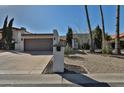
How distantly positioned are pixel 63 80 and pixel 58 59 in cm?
209

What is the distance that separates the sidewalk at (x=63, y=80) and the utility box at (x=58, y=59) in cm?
82

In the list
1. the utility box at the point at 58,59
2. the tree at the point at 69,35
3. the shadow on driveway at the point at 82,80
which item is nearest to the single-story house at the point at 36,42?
the tree at the point at 69,35

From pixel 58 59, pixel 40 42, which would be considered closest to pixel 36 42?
pixel 40 42

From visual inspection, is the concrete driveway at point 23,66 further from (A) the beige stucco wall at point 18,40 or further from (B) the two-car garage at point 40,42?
(A) the beige stucco wall at point 18,40

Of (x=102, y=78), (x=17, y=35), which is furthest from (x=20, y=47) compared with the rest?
(x=102, y=78)

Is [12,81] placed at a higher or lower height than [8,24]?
lower

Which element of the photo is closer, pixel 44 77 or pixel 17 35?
pixel 44 77

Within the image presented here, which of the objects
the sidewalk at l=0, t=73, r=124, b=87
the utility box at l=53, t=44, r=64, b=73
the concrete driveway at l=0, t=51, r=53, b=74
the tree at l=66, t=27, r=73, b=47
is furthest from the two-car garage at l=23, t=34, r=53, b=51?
the sidewalk at l=0, t=73, r=124, b=87

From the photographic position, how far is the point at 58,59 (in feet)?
35.3

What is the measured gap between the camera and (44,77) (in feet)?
30.5

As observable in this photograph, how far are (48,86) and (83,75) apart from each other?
2258 mm

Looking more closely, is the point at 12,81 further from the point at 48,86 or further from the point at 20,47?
the point at 20,47
